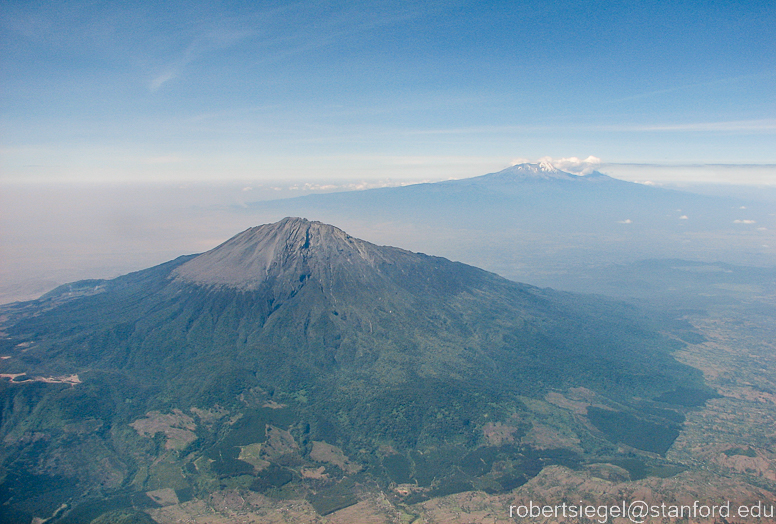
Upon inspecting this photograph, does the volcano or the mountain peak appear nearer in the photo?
the volcano

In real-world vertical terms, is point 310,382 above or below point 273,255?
below

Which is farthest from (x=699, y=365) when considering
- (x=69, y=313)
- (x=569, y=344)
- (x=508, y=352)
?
(x=69, y=313)

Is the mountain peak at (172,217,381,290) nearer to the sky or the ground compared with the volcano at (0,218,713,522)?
nearer to the sky

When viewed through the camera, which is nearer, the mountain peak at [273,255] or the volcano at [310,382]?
the volcano at [310,382]

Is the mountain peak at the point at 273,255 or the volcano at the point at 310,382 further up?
the mountain peak at the point at 273,255

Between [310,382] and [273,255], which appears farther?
[273,255]
